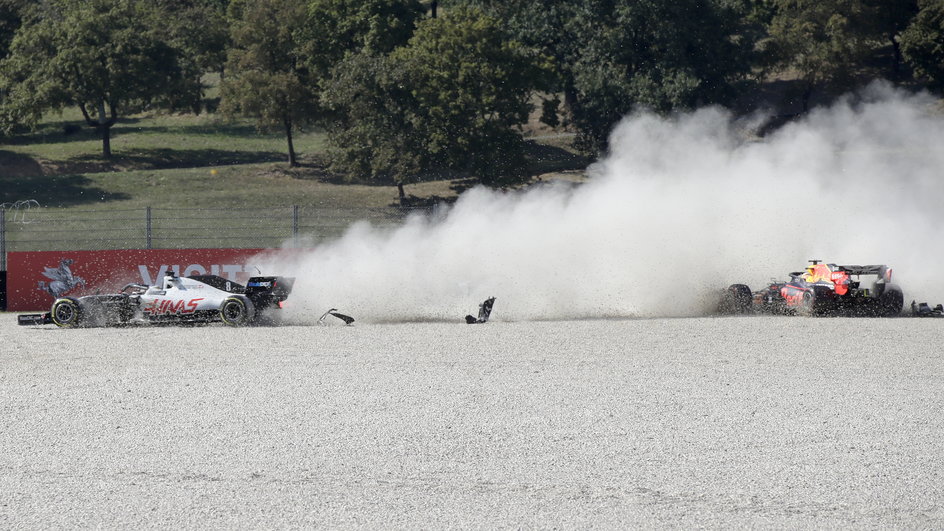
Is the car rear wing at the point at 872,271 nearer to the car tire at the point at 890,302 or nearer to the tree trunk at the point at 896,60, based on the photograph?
the car tire at the point at 890,302

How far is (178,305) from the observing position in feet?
66.1

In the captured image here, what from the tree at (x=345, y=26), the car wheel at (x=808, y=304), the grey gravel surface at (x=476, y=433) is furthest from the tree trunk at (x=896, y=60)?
the grey gravel surface at (x=476, y=433)

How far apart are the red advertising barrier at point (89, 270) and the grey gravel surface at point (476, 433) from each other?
7899 mm

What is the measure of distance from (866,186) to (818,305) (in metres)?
6.61

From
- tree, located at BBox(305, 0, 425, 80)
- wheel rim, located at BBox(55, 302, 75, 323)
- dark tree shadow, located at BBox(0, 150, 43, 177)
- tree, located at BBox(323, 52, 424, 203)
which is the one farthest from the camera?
dark tree shadow, located at BBox(0, 150, 43, 177)

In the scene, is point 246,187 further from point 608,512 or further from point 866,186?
point 608,512

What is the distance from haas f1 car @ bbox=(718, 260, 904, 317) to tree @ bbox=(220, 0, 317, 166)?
4032cm

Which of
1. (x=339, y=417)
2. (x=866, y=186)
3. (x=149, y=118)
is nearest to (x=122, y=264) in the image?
(x=339, y=417)

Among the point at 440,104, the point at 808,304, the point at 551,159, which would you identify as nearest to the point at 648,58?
the point at 551,159

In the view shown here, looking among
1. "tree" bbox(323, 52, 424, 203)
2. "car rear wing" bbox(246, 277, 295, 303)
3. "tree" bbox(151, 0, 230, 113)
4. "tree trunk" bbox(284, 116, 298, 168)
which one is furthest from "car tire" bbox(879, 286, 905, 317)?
"tree" bbox(151, 0, 230, 113)

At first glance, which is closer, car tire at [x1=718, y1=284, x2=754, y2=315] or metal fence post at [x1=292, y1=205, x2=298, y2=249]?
car tire at [x1=718, y1=284, x2=754, y2=315]

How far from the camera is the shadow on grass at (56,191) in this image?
1908 inches

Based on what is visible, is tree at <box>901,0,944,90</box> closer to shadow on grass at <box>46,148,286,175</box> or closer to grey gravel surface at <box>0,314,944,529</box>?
grey gravel surface at <box>0,314,944,529</box>

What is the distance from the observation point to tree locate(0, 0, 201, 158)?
60.1m
